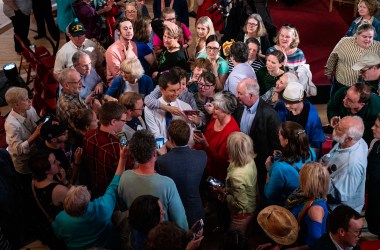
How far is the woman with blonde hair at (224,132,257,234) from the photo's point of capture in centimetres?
325

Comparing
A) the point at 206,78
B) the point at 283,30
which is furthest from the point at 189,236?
the point at 283,30

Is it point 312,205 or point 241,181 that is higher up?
point 312,205

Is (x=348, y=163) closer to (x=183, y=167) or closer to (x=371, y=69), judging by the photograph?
(x=183, y=167)

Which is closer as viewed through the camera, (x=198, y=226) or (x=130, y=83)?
(x=198, y=226)

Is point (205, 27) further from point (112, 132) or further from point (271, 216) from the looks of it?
point (271, 216)

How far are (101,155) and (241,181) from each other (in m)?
1.07

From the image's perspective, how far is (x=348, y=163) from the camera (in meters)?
3.32

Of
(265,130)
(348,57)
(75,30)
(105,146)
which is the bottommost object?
(265,130)

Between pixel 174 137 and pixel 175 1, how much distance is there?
13.6ft

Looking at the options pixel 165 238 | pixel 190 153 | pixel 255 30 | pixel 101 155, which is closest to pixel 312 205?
pixel 190 153

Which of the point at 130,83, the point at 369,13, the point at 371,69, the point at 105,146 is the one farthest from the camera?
Answer: the point at 369,13

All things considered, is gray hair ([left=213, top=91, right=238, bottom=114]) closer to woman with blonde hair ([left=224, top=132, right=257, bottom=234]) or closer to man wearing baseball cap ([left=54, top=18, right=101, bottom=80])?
woman with blonde hair ([left=224, top=132, right=257, bottom=234])

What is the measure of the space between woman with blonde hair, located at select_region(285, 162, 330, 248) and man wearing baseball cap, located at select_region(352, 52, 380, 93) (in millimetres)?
1907

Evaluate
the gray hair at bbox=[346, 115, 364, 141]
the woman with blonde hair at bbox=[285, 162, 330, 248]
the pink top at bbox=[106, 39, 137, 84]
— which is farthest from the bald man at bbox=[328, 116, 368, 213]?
the pink top at bbox=[106, 39, 137, 84]
